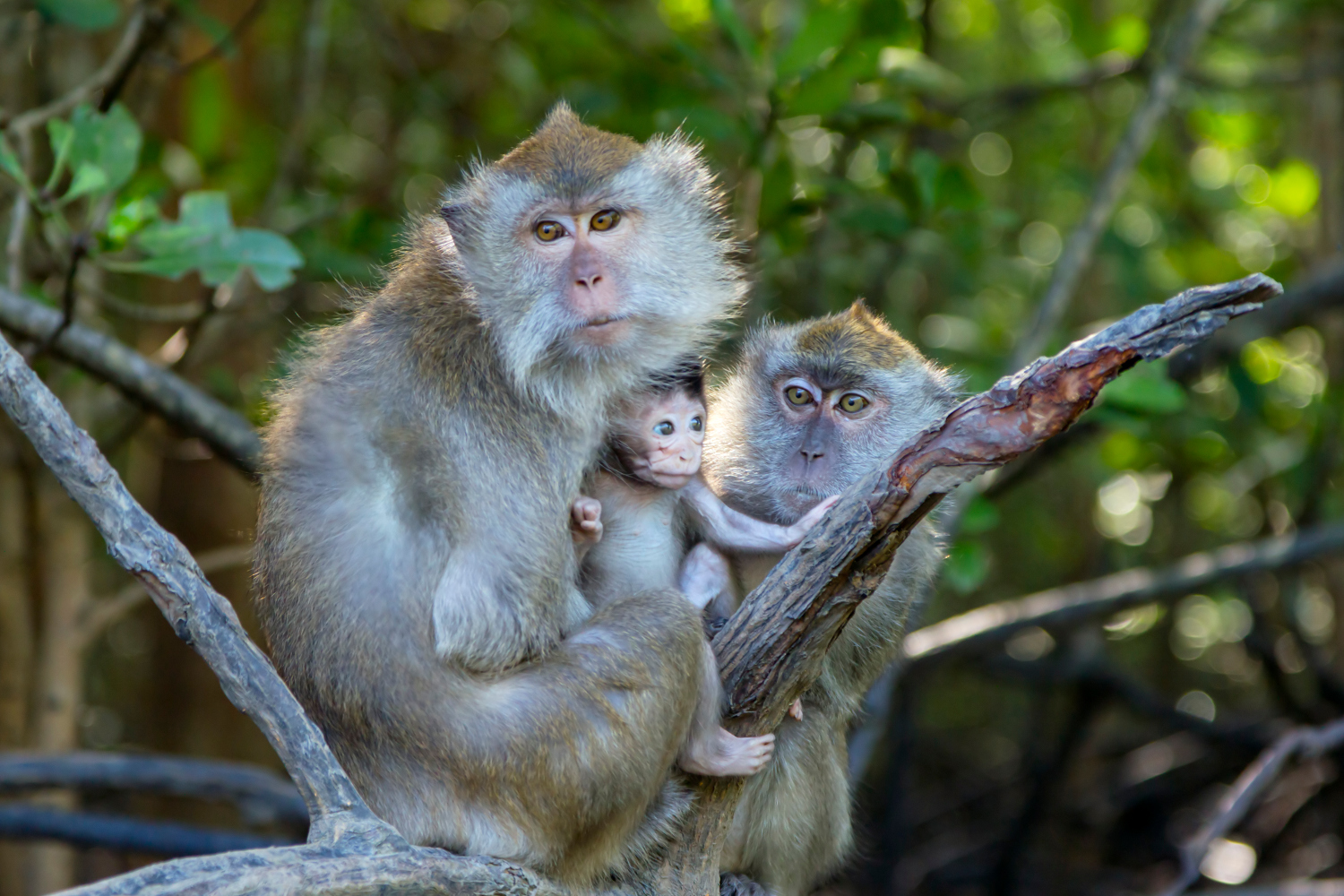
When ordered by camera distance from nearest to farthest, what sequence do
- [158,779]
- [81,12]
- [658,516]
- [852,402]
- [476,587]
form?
[476,587] → [658,516] → [852,402] → [81,12] → [158,779]

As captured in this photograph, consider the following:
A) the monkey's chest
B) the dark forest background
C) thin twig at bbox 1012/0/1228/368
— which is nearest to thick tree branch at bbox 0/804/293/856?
the dark forest background

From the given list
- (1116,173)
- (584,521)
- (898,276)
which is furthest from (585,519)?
(898,276)

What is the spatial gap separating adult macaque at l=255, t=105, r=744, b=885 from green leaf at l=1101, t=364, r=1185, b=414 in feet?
6.14

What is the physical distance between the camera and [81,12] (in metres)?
3.73

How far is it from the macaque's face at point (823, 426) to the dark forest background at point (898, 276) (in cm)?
96

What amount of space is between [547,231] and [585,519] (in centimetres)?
69

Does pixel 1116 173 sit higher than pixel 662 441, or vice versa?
pixel 1116 173

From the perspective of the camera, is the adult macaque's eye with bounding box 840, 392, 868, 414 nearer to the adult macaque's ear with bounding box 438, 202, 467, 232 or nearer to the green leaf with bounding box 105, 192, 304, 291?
the adult macaque's ear with bounding box 438, 202, 467, 232

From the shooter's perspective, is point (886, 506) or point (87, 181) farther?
point (87, 181)

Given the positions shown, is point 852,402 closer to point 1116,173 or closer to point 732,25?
point 732,25

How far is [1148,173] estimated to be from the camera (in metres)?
5.91

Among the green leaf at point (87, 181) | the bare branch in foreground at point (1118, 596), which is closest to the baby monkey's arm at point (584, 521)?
the green leaf at point (87, 181)

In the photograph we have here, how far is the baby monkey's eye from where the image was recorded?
2863 millimetres

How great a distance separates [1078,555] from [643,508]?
501 centimetres
